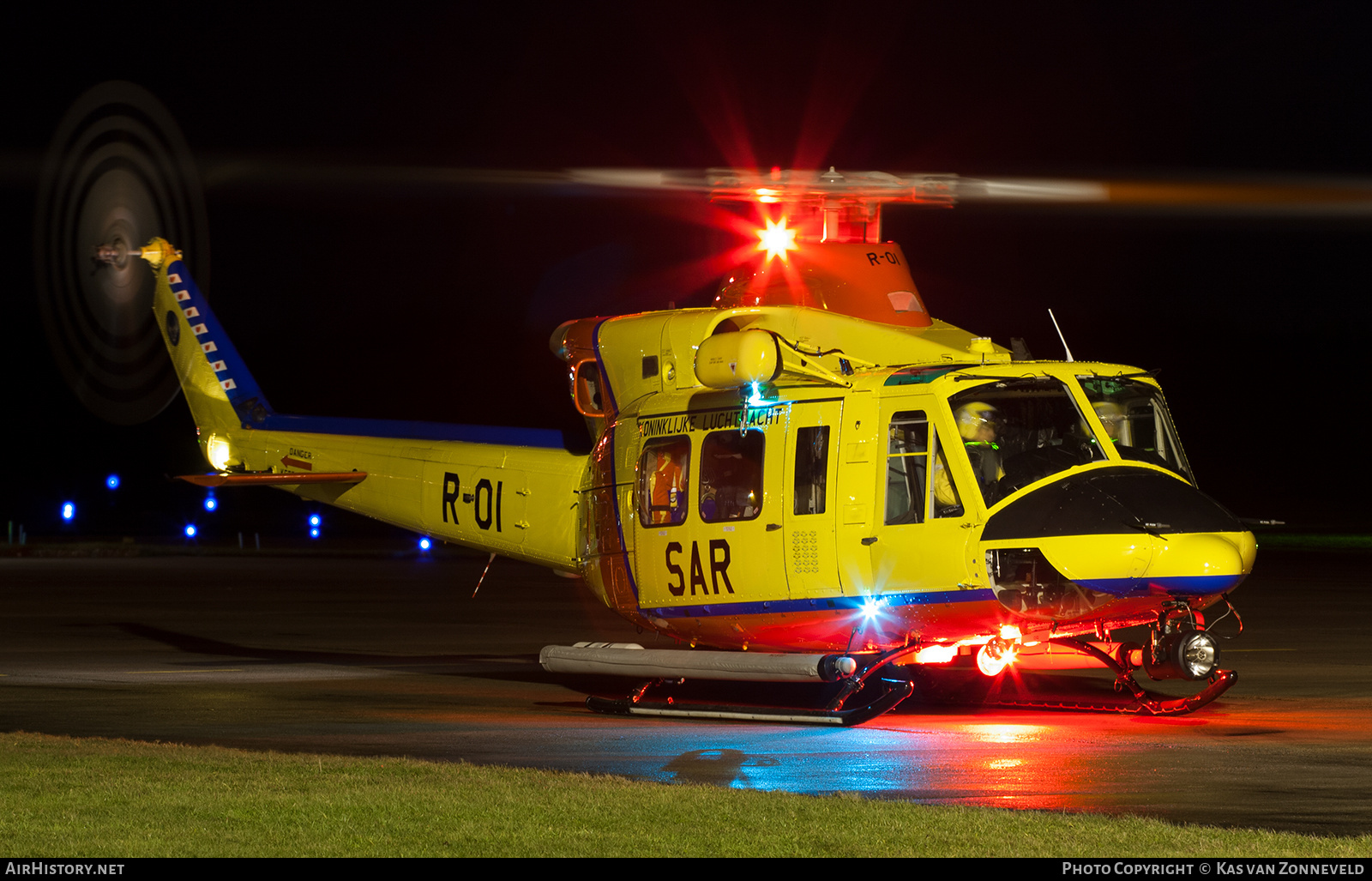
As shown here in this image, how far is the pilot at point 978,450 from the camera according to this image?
13477 mm

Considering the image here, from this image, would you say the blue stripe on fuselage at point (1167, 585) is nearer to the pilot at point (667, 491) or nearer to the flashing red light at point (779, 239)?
the pilot at point (667, 491)

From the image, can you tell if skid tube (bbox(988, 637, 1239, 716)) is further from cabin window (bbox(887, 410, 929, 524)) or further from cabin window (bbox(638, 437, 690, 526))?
cabin window (bbox(638, 437, 690, 526))

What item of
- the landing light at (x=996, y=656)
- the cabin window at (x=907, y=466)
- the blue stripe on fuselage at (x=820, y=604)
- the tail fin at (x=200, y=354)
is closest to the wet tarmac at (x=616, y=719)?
the landing light at (x=996, y=656)

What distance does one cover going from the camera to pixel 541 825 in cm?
923

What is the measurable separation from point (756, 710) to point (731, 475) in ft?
6.57

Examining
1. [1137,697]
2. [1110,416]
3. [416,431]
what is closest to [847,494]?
[1110,416]

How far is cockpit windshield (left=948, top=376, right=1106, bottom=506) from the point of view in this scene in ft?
44.1

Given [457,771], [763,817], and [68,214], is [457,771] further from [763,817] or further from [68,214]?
[68,214]

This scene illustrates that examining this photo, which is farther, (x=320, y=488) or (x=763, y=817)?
(x=320, y=488)

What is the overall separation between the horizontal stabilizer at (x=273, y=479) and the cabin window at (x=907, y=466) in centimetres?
722

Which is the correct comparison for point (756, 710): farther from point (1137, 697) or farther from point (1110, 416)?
point (1110, 416)

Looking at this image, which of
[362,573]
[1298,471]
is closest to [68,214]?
[362,573]

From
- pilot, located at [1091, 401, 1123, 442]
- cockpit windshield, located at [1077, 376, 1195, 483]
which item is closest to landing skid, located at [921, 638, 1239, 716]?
cockpit windshield, located at [1077, 376, 1195, 483]

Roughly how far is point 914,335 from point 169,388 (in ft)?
31.9
